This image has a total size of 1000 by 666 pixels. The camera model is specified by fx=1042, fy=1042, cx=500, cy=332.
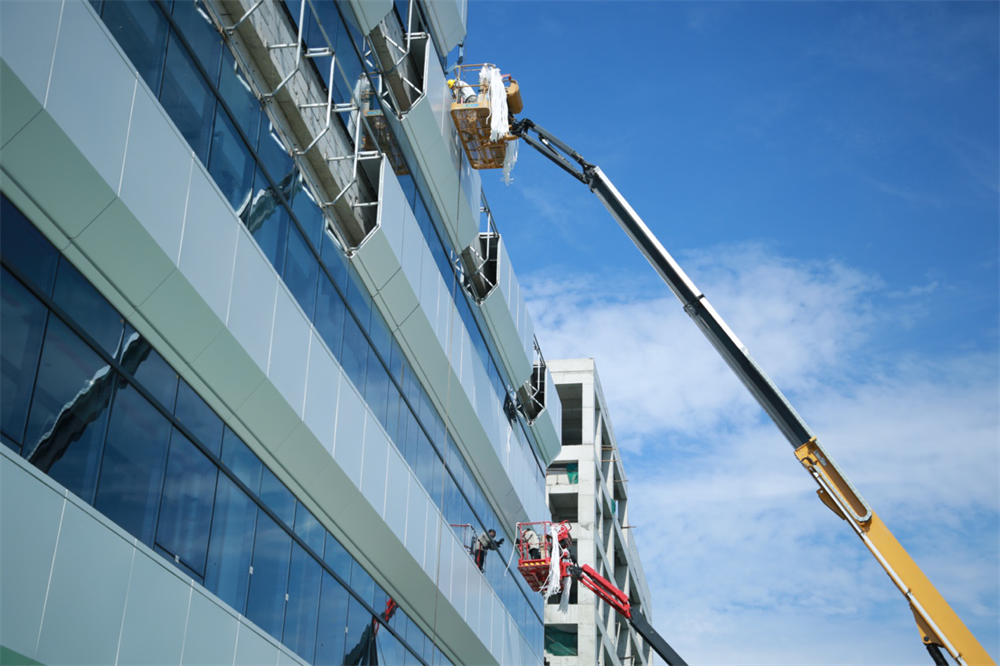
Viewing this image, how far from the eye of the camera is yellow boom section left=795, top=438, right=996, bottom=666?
28.8 m

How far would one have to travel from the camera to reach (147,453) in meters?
16.2

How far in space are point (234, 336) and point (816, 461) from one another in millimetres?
19244

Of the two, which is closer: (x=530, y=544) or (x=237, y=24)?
(x=237, y=24)

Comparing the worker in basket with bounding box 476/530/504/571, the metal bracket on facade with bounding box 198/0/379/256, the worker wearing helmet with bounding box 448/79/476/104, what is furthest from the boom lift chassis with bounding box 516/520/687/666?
the metal bracket on facade with bounding box 198/0/379/256

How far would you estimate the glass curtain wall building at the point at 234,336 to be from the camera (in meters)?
13.7

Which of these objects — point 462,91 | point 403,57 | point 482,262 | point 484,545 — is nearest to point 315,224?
point 403,57

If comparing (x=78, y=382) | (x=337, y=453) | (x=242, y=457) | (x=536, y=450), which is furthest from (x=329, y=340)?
(x=536, y=450)

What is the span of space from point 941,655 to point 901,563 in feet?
8.73

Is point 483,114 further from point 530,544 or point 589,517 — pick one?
point 589,517

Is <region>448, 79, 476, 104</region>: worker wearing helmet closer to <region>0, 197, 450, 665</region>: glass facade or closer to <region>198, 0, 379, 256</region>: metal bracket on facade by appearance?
<region>198, 0, 379, 256</region>: metal bracket on facade

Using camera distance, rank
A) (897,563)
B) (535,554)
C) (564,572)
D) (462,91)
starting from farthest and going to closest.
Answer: (564,572)
(535,554)
(462,91)
(897,563)

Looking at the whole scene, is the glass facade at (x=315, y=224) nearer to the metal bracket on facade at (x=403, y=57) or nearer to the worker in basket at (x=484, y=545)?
the worker in basket at (x=484, y=545)

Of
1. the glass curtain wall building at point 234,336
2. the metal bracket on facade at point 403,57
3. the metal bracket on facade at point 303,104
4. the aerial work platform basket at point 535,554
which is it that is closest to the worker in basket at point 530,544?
the aerial work platform basket at point 535,554

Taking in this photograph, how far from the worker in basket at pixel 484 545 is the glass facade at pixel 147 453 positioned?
37.5ft
